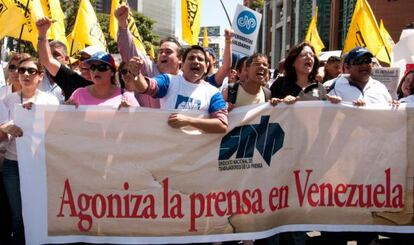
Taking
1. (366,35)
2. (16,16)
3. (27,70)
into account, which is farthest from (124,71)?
(366,35)

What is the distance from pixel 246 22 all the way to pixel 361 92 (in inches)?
80.0

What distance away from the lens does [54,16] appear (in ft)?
28.6

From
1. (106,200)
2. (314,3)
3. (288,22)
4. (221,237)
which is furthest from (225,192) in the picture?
(288,22)

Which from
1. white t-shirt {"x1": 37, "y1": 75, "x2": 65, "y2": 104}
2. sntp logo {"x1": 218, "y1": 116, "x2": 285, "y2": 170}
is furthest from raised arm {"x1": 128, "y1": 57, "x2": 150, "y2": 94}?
white t-shirt {"x1": 37, "y1": 75, "x2": 65, "y2": 104}

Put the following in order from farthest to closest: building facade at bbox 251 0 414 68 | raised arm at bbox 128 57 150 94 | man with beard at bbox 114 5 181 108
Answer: building facade at bbox 251 0 414 68 → man with beard at bbox 114 5 181 108 → raised arm at bbox 128 57 150 94

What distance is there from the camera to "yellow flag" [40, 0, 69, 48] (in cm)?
858

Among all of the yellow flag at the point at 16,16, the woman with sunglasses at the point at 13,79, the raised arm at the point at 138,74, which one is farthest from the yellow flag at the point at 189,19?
the raised arm at the point at 138,74

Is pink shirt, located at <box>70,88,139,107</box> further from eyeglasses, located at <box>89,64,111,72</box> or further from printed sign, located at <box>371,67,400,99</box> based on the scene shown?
printed sign, located at <box>371,67,400,99</box>

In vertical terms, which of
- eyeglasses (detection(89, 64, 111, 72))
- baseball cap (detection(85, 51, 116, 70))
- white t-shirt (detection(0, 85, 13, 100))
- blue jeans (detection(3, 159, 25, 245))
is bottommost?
blue jeans (detection(3, 159, 25, 245))

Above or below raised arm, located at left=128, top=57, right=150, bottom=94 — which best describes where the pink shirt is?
below

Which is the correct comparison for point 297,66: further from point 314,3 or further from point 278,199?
point 314,3

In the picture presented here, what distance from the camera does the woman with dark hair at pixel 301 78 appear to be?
13.6ft

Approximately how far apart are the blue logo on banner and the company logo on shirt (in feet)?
7.92

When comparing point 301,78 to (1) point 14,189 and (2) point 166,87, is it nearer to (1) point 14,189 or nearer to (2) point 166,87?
(2) point 166,87
